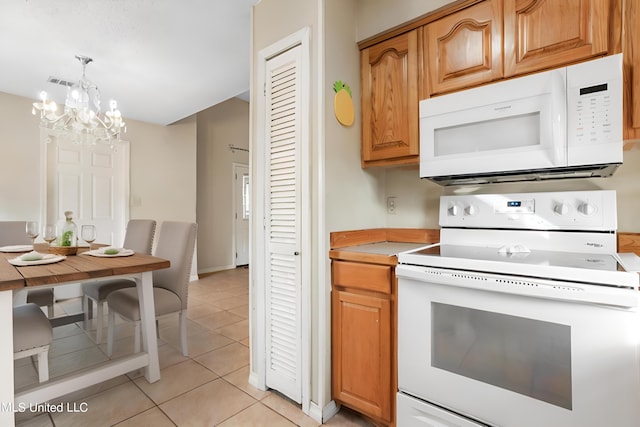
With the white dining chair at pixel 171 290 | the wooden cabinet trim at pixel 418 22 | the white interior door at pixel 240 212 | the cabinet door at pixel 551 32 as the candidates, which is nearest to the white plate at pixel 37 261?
the white dining chair at pixel 171 290

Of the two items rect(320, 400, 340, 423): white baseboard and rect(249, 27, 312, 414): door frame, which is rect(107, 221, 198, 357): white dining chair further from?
rect(320, 400, 340, 423): white baseboard

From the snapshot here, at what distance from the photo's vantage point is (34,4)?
6.50 ft

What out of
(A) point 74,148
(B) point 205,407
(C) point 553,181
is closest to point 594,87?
(C) point 553,181

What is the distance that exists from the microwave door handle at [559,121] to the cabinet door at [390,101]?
60 cm

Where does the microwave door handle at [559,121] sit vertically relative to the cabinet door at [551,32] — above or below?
below

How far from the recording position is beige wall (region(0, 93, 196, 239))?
3.46 meters

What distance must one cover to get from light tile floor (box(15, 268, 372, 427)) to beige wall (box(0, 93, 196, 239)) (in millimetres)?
1883

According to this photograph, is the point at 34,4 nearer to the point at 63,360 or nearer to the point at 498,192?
the point at 63,360

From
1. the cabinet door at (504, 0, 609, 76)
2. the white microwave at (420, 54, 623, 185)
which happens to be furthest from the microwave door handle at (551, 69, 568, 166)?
the cabinet door at (504, 0, 609, 76)

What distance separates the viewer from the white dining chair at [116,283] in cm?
243

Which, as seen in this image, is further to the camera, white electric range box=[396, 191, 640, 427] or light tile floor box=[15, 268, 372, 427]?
light tile floor box=[15, 268, 372, 427]

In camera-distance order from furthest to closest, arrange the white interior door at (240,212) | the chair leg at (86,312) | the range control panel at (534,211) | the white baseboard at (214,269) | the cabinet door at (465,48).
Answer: the white interior door at (240,212), the white baseboard at (214,269), the chair leg at (86,312), the cabinet door at (465,48), the range control panel at (534,211)

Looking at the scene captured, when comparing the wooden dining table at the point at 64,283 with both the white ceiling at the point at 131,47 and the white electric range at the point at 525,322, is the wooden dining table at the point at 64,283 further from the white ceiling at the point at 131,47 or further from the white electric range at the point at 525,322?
the white ceiling at the point at 131,47

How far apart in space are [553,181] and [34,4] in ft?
10.9
